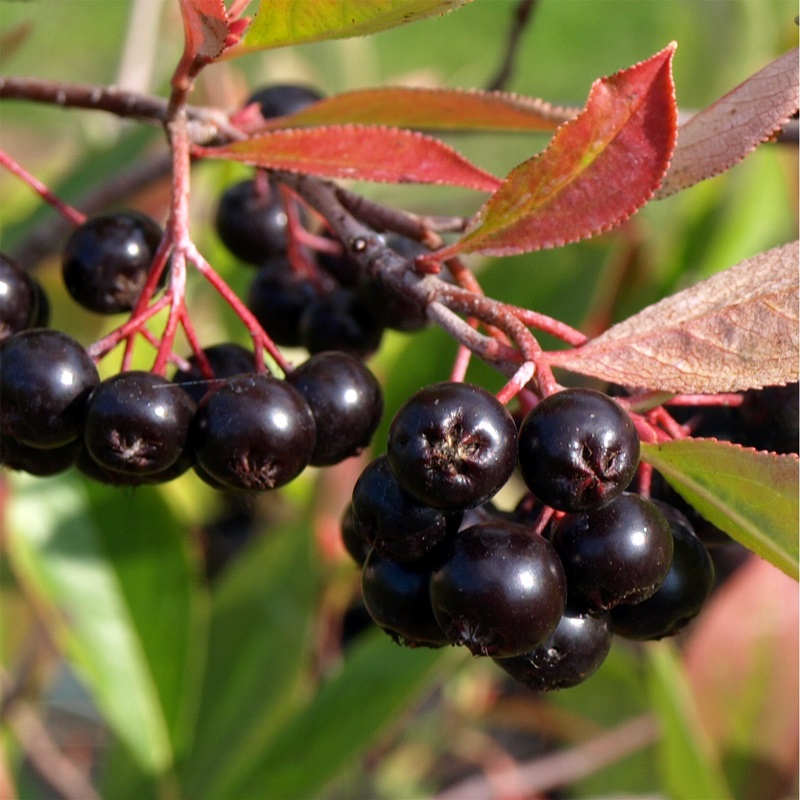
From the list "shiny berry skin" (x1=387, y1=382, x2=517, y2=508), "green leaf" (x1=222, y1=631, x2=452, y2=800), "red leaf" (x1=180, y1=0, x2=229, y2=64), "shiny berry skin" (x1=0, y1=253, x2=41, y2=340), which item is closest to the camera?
"shiny berry skin" (x1=387, y1=382, x2=517, y2=508)

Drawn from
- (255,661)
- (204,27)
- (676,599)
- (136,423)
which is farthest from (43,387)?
(255,661)

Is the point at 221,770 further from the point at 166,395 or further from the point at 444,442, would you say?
the point at 444,442

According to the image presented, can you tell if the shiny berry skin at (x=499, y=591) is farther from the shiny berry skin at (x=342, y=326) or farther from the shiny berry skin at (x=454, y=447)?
the shiny berry skin at (x=342, y=326)

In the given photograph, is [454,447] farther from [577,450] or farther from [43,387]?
[43,387]

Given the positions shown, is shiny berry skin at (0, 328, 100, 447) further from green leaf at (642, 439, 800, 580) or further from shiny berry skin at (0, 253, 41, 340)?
green leaf at (642, 439, 800, 580)

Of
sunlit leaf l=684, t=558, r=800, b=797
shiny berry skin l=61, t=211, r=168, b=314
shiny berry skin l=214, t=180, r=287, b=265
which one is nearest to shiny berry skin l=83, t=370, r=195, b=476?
shiny berry skin l=61, t=211, r=168, b=314

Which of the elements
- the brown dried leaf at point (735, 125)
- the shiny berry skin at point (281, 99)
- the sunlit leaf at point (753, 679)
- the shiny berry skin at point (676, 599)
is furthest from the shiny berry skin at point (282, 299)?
the sunlit leaf at point (753, 679)
